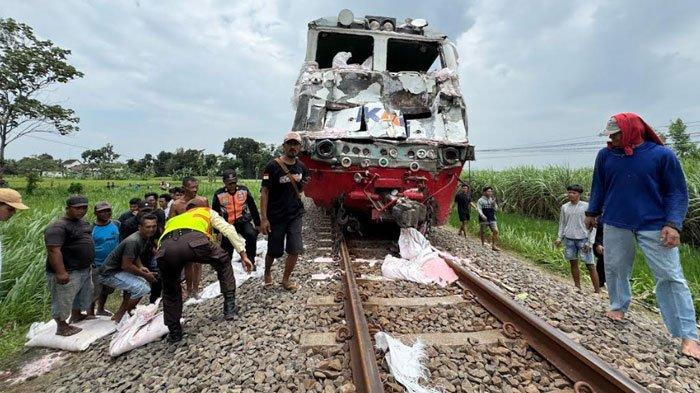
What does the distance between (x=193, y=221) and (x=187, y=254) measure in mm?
344

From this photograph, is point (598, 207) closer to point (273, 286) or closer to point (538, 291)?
point (538, 291)

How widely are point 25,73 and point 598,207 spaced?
24.2 m

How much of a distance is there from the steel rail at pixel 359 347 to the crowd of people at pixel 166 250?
0.94 metres

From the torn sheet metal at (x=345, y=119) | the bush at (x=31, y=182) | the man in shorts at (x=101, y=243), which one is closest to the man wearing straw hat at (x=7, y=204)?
the man in shorts at (x=101, y=243)

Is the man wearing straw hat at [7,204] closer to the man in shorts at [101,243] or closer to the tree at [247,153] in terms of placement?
the man in shorts at [101,243]

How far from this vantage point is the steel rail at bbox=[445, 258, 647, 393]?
7.03ft

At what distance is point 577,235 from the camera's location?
5.27 metres

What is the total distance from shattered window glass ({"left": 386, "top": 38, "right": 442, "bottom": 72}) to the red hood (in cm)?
440

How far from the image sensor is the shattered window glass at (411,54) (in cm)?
701

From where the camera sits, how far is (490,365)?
248 centimetres

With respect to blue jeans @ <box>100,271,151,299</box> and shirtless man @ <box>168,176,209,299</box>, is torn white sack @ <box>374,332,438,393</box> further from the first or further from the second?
blue jeans @ <box>100,271,151,299</box>

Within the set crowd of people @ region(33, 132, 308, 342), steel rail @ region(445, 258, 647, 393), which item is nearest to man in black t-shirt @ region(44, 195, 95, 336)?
crowd of people @ region(33, 132, 308, 342)

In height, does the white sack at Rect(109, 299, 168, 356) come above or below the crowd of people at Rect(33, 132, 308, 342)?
below

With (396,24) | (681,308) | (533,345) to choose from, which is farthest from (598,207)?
(396,24)
